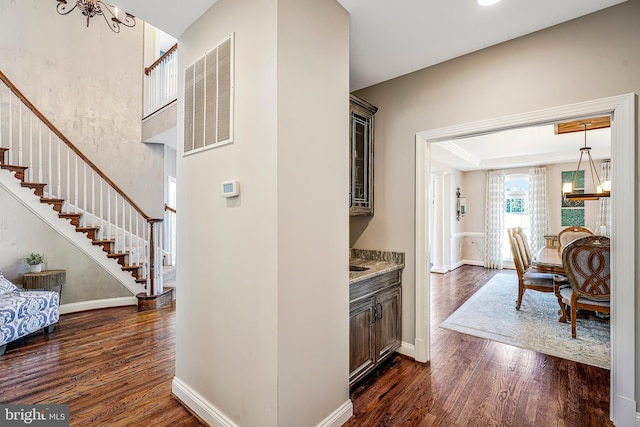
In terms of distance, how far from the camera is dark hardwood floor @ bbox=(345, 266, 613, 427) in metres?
1.99

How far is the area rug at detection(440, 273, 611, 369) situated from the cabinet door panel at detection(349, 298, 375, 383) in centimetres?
170

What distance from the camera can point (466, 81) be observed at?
8.34ft

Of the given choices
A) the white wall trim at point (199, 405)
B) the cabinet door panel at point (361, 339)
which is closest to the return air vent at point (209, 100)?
the cabinet door panel at point (361, 339)

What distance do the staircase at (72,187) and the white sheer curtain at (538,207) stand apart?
7.94 m

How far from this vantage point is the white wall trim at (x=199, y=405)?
6.03 ft

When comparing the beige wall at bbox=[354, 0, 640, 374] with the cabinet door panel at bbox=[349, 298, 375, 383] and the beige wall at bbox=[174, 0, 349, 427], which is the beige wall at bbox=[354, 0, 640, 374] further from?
the beige wall at bbox=[174, 0, 349, 427]

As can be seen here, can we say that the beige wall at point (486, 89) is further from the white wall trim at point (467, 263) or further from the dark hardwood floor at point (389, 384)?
the white wall trim at point (467, 263)

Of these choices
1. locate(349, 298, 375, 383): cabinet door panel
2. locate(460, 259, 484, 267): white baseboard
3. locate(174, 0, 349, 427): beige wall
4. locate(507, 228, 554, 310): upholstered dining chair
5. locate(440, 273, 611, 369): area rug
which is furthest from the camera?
locate(460, 259, 484, 267): white baseboard

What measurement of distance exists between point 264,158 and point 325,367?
131cm

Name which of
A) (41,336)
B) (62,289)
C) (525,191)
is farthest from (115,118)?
(525,191)

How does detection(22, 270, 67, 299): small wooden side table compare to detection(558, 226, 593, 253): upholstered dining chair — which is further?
detection(558, 226, 593, 253): upholstered dining chair

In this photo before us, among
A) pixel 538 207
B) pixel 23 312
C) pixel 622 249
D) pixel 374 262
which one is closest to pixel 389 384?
pixel 374 262

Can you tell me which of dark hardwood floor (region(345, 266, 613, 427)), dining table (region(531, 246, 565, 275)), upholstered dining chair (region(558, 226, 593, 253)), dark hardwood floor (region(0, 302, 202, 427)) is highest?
upholstered dining chair (region(558, 226, 593, 253))

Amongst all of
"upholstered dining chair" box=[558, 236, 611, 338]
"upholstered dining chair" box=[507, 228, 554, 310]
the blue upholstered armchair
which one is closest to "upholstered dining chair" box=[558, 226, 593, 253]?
"upholstered dining chair" box=[507, 228, 554, 310]
